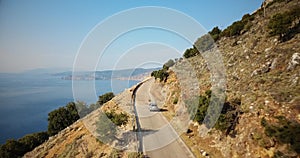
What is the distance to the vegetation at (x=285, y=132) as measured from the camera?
9156 mm

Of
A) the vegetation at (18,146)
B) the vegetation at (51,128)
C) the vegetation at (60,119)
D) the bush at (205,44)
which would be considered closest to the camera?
the vegetation at (51,128)

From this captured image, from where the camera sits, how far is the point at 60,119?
50.3 m

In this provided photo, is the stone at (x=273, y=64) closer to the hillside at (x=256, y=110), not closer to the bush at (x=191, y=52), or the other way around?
the hillside at (x=256, y=110)

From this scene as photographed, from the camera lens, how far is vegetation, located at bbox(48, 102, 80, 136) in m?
49.0

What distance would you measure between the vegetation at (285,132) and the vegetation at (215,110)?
3.08 m

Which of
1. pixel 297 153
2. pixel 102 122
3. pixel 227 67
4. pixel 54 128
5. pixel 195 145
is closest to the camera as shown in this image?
pixel 297 153

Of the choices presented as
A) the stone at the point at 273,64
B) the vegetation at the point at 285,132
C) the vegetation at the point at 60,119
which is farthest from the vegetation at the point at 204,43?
the vegetation at the point at 60,119

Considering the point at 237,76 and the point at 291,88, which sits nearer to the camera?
the point at 291,88

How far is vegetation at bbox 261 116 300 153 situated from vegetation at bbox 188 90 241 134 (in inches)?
121

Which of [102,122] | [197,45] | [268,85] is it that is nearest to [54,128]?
[102,122]

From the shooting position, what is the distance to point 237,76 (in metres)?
19.5

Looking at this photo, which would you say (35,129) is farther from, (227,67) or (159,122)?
(227,67)

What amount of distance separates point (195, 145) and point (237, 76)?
952 cm

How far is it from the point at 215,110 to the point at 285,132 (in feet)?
19.5
